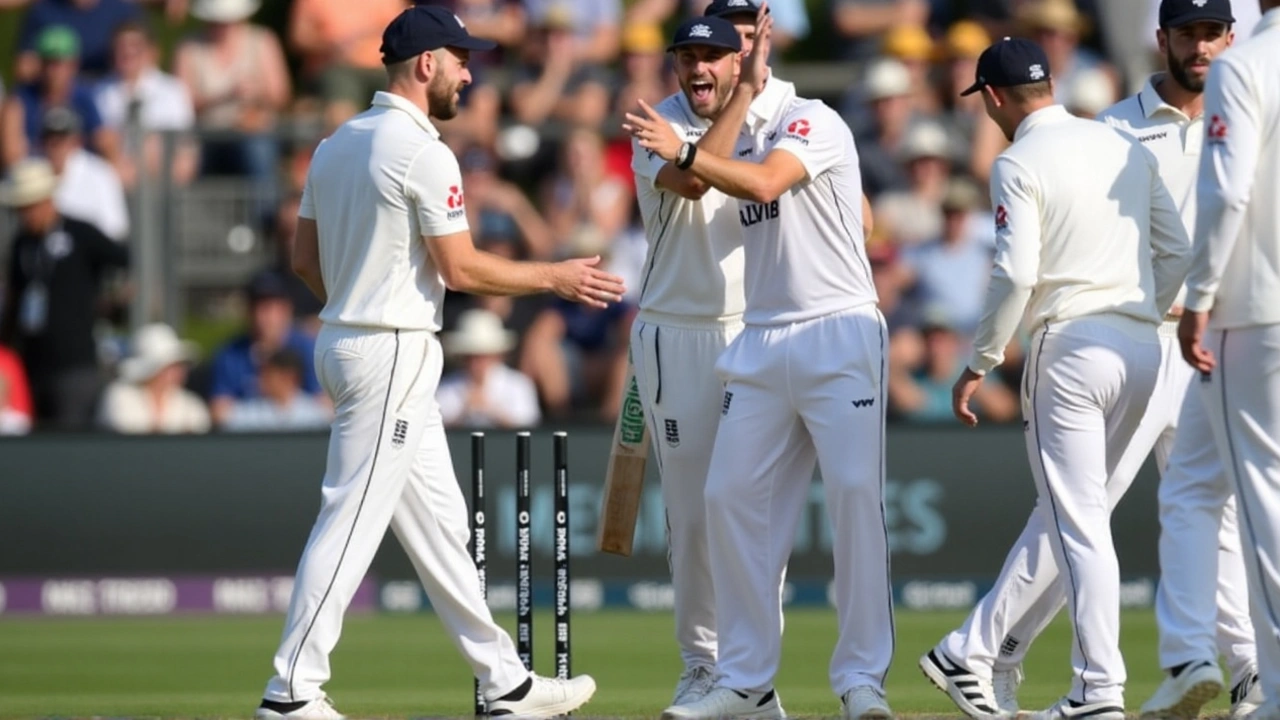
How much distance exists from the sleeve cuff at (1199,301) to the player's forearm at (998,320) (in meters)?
0.75

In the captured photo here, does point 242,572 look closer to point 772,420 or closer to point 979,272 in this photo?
point 979,272

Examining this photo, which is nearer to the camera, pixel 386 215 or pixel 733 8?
pixel 386 215

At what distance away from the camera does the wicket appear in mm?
7688

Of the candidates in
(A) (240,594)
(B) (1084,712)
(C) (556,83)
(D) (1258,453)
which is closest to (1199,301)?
(D) (1258,453)

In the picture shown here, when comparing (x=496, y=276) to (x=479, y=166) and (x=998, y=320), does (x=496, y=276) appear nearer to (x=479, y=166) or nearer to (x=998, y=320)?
(x=998, y=320)

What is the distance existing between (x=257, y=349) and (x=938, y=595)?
4.71m

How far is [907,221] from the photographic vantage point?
14.8 meters

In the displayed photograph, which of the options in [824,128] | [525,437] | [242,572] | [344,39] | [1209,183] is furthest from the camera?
[344,39]

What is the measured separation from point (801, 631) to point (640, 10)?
6231 millimetres

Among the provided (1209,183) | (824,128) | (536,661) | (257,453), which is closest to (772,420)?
(824,128)

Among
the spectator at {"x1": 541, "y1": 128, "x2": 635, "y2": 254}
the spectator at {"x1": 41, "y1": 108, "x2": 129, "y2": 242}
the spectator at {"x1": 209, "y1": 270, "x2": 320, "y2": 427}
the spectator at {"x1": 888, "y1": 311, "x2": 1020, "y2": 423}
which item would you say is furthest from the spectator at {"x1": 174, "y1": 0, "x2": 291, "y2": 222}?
the spectator at {"x1": 888, "y1": 311, "x2": 1020, "y2": 423}

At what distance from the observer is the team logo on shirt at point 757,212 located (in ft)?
23.8

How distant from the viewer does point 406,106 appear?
7395mm

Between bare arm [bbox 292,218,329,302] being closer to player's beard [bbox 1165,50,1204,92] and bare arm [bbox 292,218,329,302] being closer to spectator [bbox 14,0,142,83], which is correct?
player's beard [bbox 1165,50,1204,92]
